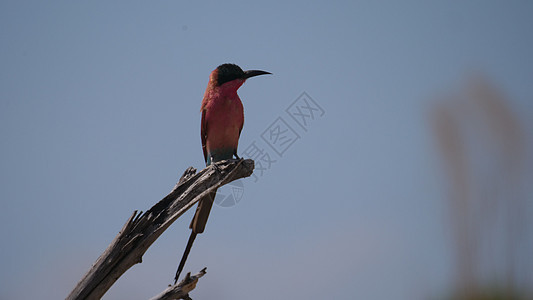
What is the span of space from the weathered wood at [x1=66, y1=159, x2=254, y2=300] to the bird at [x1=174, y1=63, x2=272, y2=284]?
88 cm

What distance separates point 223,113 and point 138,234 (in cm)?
144

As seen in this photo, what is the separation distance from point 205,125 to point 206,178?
1.10m

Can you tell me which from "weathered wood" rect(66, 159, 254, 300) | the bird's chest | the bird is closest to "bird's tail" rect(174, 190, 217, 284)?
"weathered wood" rect(66, 159, 254, 300)

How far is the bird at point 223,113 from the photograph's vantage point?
369cm

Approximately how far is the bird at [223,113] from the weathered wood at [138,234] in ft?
2.87

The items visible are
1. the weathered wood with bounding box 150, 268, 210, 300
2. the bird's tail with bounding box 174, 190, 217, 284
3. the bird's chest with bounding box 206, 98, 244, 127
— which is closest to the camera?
the weathered wood with bounding box 150, 268, 210, 300

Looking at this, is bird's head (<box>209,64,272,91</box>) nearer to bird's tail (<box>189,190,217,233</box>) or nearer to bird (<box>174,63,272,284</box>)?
bird (<box>174,63,272,284</box>)

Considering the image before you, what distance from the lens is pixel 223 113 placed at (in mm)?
3676

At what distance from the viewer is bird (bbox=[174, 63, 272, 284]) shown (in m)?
3.69

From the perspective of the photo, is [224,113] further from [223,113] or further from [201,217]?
[201,217]

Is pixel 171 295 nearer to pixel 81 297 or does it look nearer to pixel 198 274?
pixel 198 274

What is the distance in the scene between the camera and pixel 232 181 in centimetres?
305

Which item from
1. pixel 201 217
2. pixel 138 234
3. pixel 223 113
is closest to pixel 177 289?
pixel 138 234

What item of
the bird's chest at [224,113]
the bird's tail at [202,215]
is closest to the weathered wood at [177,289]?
the bird's tail at [202,215]
